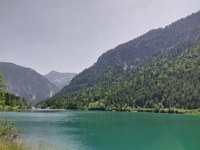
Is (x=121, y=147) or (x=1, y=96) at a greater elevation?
(x=1, y=96)

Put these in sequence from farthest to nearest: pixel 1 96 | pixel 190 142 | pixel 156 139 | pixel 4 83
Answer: pixel 156 139 → pixel 190 142 → pixel 1 96 → pixel 4 83

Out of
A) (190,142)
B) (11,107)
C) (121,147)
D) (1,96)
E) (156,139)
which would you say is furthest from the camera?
(11,107)

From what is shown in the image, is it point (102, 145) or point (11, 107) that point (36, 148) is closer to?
point (102, 145)

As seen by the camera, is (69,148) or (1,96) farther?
(69,148)

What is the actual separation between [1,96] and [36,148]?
27.2 ft

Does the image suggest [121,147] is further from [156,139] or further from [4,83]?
[4,83]

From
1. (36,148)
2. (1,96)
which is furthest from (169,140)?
(1,96)

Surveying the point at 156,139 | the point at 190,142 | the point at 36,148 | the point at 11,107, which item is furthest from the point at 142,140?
the point at 11,107

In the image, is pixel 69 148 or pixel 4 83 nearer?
pixel 4 83

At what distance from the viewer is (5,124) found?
41.5 meters

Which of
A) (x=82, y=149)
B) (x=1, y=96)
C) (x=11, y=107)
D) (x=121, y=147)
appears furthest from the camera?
(x=11, y=107)

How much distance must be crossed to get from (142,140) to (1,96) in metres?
36.1

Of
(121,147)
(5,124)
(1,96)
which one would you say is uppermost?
(1,96)

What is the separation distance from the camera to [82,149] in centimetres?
5206
